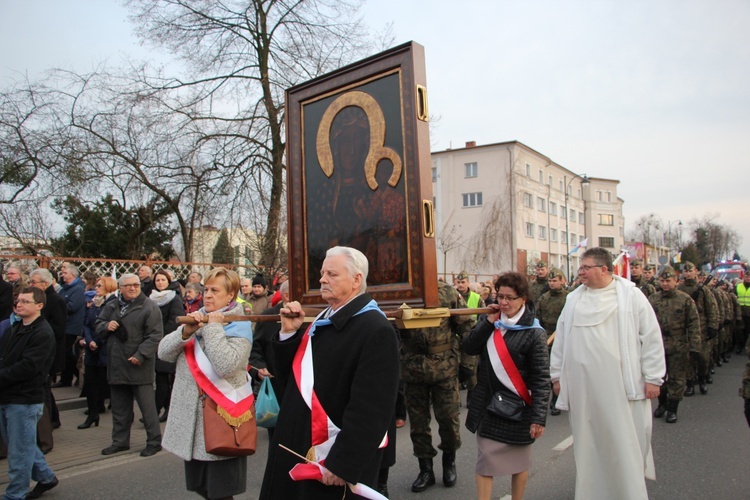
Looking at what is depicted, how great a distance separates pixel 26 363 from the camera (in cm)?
479

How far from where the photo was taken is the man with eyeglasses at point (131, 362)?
21.8 ft

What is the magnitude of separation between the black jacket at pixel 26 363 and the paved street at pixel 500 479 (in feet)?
3.76

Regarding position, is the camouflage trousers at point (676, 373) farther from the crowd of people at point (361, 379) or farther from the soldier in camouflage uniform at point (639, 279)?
the crowd of people at point (361, 379)

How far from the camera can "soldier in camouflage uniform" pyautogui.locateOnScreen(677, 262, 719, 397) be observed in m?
10.1

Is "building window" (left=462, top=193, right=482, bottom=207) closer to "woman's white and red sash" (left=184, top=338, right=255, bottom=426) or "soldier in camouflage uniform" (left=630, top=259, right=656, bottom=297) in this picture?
"soldier in camouflage uniform" (left=630, top=259, right=656, bottom=297)

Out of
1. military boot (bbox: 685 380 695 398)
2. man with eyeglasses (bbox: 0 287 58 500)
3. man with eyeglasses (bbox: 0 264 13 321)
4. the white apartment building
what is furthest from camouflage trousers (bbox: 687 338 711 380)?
the white apartment building

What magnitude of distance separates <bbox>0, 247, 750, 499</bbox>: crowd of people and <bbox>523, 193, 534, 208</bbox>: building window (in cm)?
4583

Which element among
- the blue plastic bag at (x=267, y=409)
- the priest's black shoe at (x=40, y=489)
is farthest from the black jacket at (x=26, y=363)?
the blue plastic bag at (x=267, y=409)

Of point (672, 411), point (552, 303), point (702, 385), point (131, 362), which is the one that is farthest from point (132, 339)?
point (702, 385)

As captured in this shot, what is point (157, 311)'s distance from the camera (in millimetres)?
7109

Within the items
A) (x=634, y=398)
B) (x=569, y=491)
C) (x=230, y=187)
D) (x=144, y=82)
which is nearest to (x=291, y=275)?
(x=634, y=398)

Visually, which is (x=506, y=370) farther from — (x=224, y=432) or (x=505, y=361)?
(x=224, y=432)

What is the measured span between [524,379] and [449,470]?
1634mm

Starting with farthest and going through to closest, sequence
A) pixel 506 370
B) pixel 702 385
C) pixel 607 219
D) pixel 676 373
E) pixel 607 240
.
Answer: pixel 607 219, pixel 607 240, pixel 702 385, pixel 676 373, pixel 506 370
